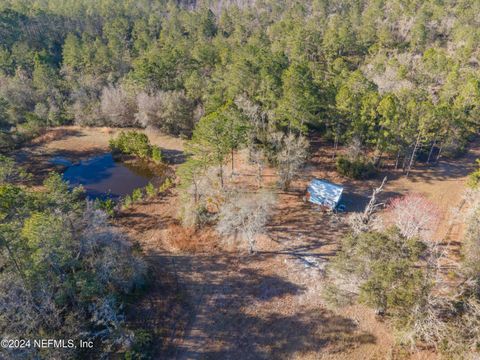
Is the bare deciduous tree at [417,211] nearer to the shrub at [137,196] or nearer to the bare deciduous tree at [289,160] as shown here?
the bare deciduous tree at [289,160]

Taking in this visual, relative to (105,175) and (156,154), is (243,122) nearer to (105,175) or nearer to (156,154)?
→ (156,154)

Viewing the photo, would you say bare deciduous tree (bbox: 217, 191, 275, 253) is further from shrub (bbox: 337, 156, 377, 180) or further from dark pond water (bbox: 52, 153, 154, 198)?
dark pond water (bbox: 52, 153, 154, 198)

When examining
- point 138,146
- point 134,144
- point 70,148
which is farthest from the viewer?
point 70,148

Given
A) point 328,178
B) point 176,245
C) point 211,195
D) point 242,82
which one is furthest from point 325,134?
point 176,245

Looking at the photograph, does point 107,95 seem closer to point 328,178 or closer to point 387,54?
point 328,178

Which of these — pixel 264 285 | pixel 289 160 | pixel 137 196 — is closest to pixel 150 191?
pixel 137 196
